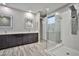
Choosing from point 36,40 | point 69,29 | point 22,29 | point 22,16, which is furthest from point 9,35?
point 69,29

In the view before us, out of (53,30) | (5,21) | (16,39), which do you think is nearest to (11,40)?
(16,39)

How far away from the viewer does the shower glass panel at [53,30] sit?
11.8 feet

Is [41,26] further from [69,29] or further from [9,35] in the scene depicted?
[69,29]

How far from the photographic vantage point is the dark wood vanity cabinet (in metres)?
3.91

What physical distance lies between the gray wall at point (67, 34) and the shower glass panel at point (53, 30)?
24cm

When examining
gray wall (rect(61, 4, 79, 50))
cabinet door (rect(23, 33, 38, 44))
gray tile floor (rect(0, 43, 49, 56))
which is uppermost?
gray wall (rect(61, 4, 79, 50))

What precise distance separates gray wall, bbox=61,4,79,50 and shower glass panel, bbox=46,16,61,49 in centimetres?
24

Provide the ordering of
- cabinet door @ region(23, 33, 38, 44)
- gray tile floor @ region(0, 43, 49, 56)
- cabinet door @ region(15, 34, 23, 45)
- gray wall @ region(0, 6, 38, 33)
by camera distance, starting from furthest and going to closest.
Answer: cabinet door @ region(23, 33, 38, 44)
cabinet door @ region(15, 34, 23, 45)
gray wall @ region(0, 6, 38, 33)
gray tile floor @ region(0, 43, 49, 56)

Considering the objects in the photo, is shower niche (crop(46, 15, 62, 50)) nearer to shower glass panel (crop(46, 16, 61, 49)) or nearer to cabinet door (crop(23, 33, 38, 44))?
shower glass panel (crop(46, 16, 61, 49))

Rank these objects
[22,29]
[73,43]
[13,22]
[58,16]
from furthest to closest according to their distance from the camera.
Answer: [22,29]
[13,22]
[58,16]
[73,43]

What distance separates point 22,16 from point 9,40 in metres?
1.69

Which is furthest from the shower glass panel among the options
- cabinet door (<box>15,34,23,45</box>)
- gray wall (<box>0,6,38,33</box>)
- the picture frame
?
the picture frame

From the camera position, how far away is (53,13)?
358 centimetres

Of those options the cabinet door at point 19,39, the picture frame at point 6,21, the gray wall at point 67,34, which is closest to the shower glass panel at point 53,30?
the gray wall at point 67,34
